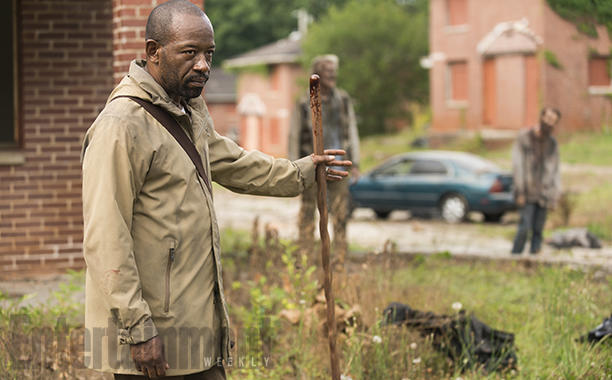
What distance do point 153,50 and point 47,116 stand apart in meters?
5.81

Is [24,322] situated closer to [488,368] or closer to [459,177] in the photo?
[488,368]

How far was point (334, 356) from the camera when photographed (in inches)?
158

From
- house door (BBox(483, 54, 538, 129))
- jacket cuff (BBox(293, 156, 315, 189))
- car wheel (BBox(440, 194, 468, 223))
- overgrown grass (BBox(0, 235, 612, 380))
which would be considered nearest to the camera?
jacket cuff (BBox(293, 156, 315, 189))

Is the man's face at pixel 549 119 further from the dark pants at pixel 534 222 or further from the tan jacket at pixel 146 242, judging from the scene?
the tan jacket at pixel 146 242

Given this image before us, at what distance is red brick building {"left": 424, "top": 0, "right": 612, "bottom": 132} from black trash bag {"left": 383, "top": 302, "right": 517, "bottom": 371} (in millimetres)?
24302

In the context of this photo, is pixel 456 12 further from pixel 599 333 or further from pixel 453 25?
pixel 599 333

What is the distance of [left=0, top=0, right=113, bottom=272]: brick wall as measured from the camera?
8.83 m

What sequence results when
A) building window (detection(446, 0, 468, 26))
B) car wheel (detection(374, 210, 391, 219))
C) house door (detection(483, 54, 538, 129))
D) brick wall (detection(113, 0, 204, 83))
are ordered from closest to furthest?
1. brick wall (detection(113, 0, 204, 83))
2. car wheel (detection(374, 210, 391, 219))
3. house door (detection(483, 54, 538, 129))
4. building window (detection(446, 0, 468, 26))

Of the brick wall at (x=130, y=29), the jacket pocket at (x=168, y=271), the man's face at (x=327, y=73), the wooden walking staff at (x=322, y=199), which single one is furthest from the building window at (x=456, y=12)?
the jacket pocket at (x=168, y=271)

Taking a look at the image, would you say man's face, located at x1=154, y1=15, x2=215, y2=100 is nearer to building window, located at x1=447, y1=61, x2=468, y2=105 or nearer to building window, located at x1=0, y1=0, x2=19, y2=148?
building window, located at x1=0, y1=0, x2=19, y2=148

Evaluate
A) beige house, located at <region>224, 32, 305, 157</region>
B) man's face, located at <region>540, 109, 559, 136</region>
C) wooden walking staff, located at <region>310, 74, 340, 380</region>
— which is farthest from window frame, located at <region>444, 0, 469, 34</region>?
wooden walking staff, located at <region>310, 74, 340, 380</region>

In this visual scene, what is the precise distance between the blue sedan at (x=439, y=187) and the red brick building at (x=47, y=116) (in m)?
10.6

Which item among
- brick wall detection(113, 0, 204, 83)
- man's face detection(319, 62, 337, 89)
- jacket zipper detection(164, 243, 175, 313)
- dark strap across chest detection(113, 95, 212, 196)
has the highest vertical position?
brick wall detection(113, 0, 204, 83)

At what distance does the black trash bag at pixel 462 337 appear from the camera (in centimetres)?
575
